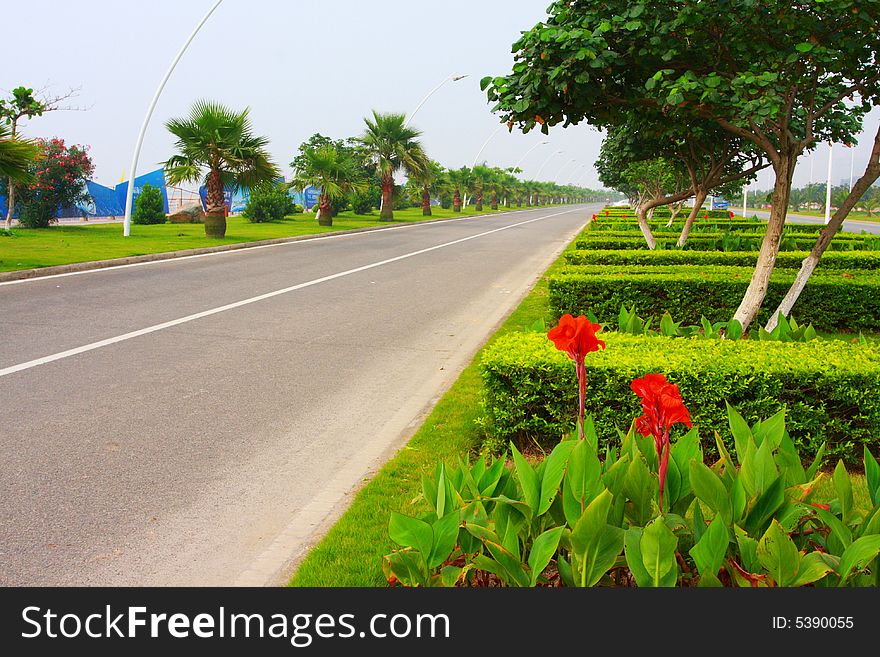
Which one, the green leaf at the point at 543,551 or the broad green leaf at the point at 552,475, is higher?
A: the broad green leaf at the point at 552,475

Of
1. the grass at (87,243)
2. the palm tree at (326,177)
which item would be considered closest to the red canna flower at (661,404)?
the grass at (87,243)

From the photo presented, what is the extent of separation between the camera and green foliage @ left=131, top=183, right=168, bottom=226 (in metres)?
34.8

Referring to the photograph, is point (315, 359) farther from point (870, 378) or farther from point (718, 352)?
point (870, 378)

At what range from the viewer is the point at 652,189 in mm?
28250

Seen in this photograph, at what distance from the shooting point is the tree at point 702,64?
6168 mm

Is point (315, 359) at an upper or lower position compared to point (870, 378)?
lower

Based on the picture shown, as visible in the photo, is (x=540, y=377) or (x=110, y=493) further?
(x=540, y=377)

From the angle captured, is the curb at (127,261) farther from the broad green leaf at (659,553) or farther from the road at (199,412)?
the broad green leaf at (659,553)

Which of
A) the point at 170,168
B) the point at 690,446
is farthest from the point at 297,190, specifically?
the point at 690,446

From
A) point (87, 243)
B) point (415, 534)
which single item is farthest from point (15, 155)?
point (415, 534)

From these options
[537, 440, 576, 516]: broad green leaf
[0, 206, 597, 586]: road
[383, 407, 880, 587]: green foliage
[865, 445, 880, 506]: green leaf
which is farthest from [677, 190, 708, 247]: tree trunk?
[537, 440, 576, 516]: broad green leaf

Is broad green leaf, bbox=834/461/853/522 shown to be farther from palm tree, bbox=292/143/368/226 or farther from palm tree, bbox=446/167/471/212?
palm tree, bbox=446/167/471/212

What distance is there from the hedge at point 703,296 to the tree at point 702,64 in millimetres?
1828
